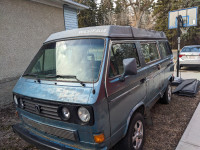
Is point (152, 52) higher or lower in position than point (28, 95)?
higher

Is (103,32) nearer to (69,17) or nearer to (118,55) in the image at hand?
(118,55)

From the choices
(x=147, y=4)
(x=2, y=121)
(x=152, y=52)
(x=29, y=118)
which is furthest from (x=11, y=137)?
(x=147, y=4)

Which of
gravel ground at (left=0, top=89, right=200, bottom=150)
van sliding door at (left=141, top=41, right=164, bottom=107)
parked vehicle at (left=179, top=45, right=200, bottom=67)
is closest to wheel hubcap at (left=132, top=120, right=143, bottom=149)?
gravel ground at (left=0, top=89, right=200, bottom=150)

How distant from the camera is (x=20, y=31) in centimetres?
694

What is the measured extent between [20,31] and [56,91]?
611cm

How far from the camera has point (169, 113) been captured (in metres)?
4.20

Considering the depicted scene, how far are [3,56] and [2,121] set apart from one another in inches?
127

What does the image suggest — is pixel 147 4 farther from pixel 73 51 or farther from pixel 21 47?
pixel 73 51

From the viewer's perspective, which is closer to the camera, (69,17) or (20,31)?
(20,31)

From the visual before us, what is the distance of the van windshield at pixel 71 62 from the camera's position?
2191 mm

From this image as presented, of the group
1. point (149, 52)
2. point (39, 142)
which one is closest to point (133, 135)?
point (39, 142)

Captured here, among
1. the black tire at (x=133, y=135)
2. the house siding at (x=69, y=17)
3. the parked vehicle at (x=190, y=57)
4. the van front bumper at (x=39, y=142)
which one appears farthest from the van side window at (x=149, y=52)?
the house siding at (x=69, y=17)

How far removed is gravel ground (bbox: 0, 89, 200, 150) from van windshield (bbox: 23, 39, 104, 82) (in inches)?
64.5

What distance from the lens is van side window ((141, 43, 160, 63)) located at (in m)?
3.22
